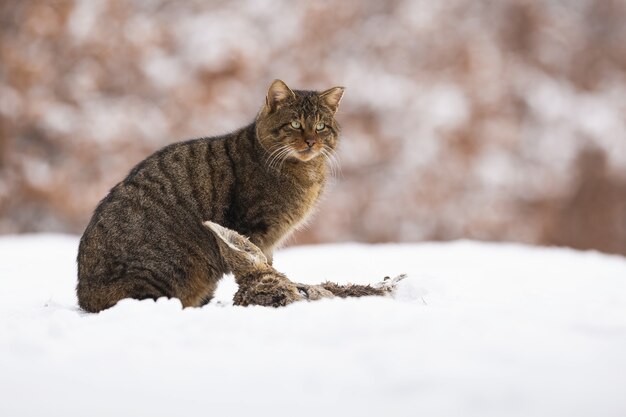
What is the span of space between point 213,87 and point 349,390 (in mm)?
9493

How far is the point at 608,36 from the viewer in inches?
453

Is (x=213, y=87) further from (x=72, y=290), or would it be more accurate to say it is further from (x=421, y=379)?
(x=421, y=379)

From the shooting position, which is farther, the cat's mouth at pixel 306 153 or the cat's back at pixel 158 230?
the cat's mouth at pixel 306 153

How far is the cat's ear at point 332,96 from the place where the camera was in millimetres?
4098

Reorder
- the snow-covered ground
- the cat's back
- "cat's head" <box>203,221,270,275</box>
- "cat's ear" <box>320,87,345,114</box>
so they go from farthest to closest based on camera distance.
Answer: "cat's ear" <box>320,87,345,114</box> < the cat's back < "cat's head" <box>203,221,270,275</box> < the snow-covered ground

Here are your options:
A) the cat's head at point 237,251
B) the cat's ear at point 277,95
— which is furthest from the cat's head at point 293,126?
the cat's head at point 237,251

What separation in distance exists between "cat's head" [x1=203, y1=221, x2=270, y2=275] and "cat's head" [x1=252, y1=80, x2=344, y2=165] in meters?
0.62

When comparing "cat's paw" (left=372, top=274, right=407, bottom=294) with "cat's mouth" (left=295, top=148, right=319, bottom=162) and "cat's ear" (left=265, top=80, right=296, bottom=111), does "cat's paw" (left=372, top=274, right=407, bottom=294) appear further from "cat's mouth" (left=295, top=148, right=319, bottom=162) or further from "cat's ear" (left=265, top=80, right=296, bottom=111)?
"cat's ear" (left=265, top=80, right=296, bottom=111)

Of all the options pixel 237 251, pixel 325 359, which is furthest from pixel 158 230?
pixel 325 359

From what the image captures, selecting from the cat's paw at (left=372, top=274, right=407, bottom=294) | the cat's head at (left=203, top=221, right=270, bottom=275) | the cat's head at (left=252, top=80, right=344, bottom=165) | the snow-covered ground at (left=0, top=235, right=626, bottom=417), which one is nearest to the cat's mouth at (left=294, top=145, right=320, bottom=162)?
the cat's head at (left=252, top=80, right=344, bottom=165)

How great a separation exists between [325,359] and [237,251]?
115cm

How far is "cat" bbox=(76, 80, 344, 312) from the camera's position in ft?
11.2

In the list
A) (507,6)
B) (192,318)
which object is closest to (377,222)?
(507,6)

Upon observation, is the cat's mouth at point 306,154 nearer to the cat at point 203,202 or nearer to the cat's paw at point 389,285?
the cat at point 203,202
